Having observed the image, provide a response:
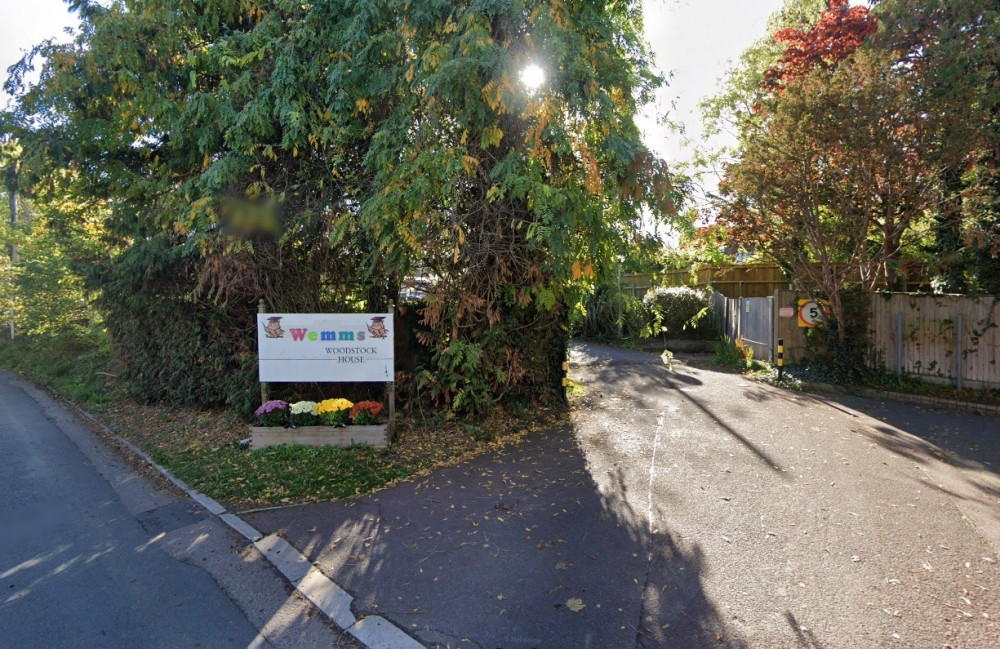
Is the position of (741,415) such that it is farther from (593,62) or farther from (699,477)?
(593,62)

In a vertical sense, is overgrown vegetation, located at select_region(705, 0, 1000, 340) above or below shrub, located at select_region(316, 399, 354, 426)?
above

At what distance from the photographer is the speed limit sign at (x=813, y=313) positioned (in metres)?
11.3

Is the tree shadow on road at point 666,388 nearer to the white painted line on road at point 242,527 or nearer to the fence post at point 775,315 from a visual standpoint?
the fence post at point 775,315

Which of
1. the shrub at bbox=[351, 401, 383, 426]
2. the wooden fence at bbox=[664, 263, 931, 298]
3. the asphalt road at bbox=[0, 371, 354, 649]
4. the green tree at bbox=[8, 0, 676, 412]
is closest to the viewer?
the asphalt road at bbox=[0, 371, 354, 649]

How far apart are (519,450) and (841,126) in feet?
24.1

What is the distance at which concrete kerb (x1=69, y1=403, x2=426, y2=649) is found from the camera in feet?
10.8

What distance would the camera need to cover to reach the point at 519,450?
6.99 m

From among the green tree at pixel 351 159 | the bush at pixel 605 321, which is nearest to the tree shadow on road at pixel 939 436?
the green tree at pixel 351 159

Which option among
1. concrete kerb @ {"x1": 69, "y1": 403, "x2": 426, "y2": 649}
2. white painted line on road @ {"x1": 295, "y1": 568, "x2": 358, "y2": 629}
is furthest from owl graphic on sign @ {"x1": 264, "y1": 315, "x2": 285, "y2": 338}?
white painted line on road @ {"x1": 295, "y1": 568, "x2": 358, "y2": 629}

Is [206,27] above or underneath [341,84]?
above

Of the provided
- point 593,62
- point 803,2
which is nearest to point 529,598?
point 593,62

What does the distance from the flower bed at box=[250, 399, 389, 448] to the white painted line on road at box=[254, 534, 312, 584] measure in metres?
2.22

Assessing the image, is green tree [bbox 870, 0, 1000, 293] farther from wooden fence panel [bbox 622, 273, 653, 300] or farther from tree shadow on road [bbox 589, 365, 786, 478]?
wooden fence panel [bbox 622, 273, 653, 300]

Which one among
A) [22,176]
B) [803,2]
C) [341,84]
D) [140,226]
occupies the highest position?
[803,2]
